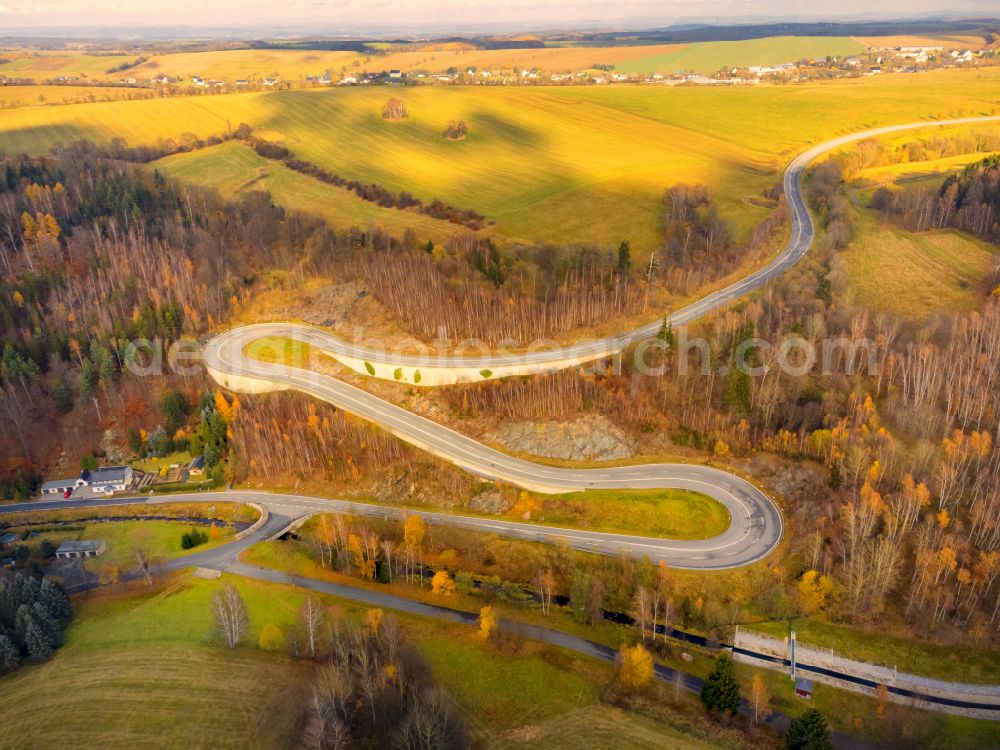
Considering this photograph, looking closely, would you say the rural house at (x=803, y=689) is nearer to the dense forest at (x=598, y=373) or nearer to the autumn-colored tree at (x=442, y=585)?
the dense forest at (x=598, y=373)

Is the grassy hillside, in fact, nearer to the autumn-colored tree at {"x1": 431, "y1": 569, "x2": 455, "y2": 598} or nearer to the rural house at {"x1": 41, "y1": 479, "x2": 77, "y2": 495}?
the autumn-colored tree at {"x1": 431, "y1": 569, "x2": 455, "y2": 598}

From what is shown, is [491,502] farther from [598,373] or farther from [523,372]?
[598,373]

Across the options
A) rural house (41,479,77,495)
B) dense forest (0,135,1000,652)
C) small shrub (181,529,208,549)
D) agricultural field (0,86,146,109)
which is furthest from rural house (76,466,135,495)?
agricultural field (0,86,146,109)

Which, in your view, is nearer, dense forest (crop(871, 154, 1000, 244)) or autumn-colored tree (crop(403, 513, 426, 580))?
autumn-colored tree (crop(403, 513, 426, 580))

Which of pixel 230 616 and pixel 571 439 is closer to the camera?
pixel 230 616

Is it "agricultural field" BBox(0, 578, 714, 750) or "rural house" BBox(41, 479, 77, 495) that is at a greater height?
"rural house" BBox(41, 479, 77, 495)

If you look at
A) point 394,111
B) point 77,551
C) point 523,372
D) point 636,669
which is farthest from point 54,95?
point 636,669

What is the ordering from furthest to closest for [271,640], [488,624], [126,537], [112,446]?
[112,446] < [126,537] < [271,640] < [488,624]
